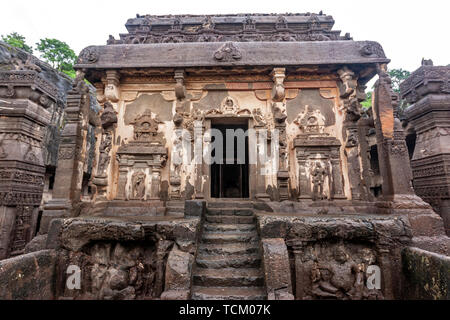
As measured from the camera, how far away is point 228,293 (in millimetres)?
3100

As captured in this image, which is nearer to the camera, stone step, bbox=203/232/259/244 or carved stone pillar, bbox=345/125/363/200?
stone step, bbox=203/232/259/244

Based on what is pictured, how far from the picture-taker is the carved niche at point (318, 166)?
560 centimetres

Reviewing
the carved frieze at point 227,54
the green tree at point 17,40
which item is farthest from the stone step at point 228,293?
the green tree at point 17,40

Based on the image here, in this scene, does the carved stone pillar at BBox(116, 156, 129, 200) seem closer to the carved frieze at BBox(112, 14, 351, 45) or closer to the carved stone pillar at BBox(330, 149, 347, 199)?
the carved frieze at BBox(112, 14, 351, 45)

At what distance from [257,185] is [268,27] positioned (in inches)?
273

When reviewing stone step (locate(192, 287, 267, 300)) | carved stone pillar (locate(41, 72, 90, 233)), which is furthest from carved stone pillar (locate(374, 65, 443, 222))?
carved stone pillar (locate(41, 72, 90, 233))

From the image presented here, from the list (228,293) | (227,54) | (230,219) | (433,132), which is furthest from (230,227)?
(433,132)

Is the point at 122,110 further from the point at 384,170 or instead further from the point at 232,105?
the point at 384,170

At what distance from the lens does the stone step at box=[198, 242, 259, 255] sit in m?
3.79

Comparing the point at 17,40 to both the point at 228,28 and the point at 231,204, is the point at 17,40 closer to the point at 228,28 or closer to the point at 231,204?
the point at 228,28

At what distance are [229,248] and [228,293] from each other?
2.75 feet

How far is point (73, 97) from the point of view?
4.98m

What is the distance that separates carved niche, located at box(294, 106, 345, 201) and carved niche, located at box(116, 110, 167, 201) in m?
3.50

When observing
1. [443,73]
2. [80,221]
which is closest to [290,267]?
[80,221]
